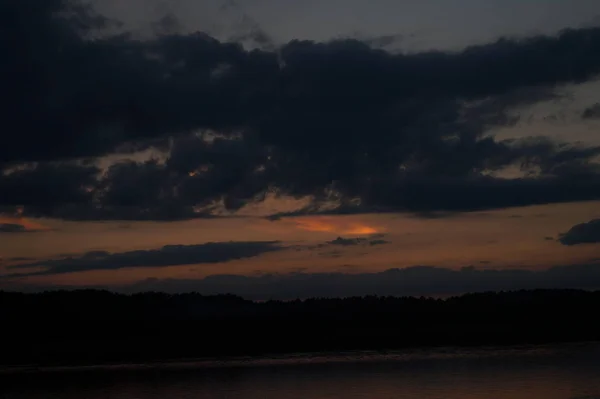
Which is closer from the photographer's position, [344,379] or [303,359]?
[344,379]

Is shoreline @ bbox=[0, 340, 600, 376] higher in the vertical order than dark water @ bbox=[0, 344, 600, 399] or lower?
higher

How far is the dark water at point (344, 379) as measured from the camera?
4019cm

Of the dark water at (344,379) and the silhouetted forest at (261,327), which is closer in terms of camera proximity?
the dark water at (344,379)

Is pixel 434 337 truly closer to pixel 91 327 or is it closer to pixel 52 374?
pixel 91 327

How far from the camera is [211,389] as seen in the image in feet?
142

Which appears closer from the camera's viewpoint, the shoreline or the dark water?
the dark water

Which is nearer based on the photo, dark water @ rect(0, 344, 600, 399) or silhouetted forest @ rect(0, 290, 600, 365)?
dark water @ rect(0, 344, 600, 399)

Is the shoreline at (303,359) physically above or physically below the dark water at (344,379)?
above

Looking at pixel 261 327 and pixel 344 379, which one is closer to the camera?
pixel 344 379

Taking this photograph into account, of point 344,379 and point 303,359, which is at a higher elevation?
point 303,359

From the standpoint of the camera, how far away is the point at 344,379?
46688 millimetres

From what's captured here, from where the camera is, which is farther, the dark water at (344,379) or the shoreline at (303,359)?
the shoreline at (303,359)

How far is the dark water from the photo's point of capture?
132 ft

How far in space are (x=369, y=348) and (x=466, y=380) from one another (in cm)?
3386
